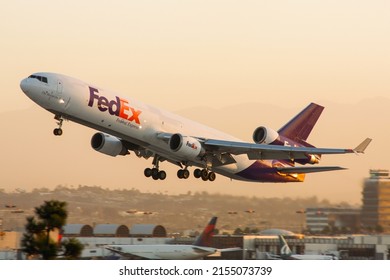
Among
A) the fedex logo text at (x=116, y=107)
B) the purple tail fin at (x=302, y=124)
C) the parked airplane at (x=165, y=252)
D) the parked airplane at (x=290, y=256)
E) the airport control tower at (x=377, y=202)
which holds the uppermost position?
the purple tail fin at (x=302, y=124)

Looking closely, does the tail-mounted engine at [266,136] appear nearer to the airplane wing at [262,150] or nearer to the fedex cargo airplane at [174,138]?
the fedex cargo airplane at [174,138]

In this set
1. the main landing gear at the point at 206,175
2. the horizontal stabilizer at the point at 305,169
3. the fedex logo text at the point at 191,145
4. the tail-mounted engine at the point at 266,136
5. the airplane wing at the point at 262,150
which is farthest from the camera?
the tail-mounted engine at the point at 266,136

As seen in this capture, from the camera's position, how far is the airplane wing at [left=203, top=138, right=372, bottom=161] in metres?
44.0

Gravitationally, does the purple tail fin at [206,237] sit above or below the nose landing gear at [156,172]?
below

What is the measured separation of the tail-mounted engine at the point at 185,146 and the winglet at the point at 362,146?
329 inches

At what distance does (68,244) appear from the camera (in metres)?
33.1

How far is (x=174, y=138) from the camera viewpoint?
42.5 m

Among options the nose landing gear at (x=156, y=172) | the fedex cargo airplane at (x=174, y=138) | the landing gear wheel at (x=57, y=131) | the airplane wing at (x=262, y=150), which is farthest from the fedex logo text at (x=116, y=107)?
the nose landing gear at (x=156, y=172)

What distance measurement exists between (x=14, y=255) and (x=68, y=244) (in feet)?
29.4

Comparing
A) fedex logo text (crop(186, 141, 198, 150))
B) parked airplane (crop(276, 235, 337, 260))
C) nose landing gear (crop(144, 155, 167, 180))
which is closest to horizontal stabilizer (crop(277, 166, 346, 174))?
parked airplane (crop(276, 235, 337, 260))

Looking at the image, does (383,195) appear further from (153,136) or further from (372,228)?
(153,136)

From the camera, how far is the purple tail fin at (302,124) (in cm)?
5034
